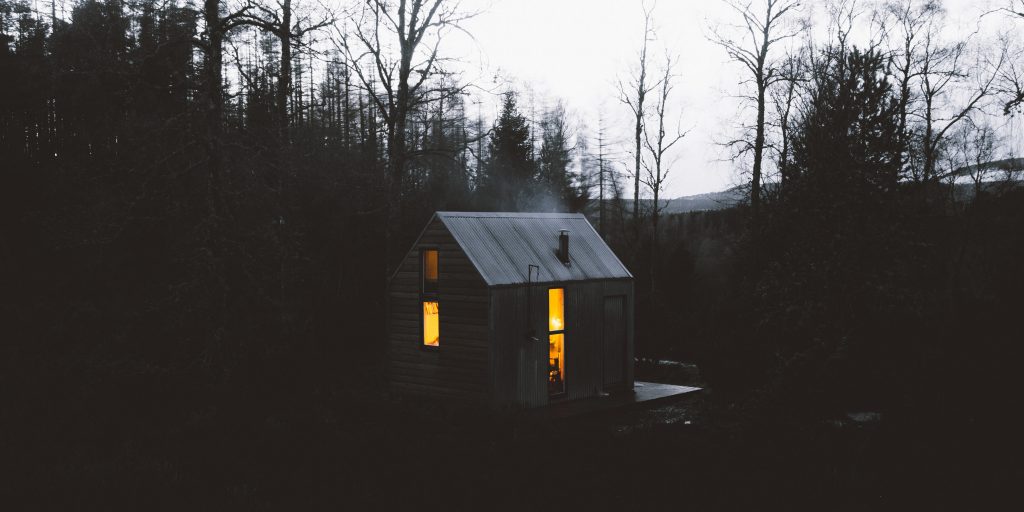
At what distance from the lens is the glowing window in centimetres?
1622

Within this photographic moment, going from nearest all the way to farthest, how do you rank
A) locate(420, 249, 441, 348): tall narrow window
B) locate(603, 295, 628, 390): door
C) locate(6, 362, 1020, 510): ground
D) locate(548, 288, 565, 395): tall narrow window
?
locate(6, 362, 1020, 510): ground → locate(420, 249, 441, 348): tall narrow window → locate(548, 288, 565, 395): tall narrow window → locate(603, 295, 628, 390): door

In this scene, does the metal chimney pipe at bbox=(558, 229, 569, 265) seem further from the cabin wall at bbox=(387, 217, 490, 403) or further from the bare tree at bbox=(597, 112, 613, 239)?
the bare tree at bbox=(597, 112, 613, 239)

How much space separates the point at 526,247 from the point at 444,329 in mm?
2663

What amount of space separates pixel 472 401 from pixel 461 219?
3978 millimetres

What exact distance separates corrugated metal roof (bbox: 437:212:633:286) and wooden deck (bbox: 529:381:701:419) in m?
2.75

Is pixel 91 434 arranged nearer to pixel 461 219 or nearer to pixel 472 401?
pixel 472 401

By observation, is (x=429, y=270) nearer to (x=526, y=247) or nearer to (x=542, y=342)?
(x=526, y=247)

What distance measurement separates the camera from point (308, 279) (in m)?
20.5

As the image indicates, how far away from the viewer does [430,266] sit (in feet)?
53.5

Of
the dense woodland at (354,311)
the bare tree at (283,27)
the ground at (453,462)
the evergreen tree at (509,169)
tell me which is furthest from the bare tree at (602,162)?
the ground at (453,462)

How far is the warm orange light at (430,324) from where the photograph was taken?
1619 cm

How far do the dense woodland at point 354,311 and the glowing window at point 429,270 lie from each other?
2551mm

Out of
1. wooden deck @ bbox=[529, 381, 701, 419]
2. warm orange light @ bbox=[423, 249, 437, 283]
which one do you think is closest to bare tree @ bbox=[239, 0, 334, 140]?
warm orange light @ bbox=[423, 249, 437, 283]

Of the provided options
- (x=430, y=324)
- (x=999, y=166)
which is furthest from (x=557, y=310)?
(x=999, y=166)
